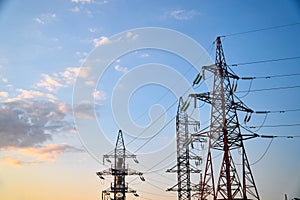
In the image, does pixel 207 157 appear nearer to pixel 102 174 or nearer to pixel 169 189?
pixel 169 189

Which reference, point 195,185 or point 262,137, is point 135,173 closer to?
point 195,185

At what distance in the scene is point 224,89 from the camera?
34.0 meters

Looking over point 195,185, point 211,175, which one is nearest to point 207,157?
point 211,175

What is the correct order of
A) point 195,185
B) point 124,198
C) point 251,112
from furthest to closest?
point 124,198 → point 195,185 → point 251,112

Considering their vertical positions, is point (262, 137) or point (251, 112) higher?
point (251, 112)

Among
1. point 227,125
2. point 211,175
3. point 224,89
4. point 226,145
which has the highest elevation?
point 224,89

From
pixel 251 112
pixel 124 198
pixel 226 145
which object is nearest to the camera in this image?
pixel 226 145

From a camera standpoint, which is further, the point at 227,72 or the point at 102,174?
the point at 102,174

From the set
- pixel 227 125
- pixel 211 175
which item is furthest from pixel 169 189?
pixel 227 125

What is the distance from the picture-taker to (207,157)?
109 feet

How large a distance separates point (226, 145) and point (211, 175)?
12.8ft

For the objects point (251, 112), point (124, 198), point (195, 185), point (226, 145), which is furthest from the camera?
point (124, 198)

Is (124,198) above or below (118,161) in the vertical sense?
below

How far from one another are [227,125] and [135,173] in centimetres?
3448
